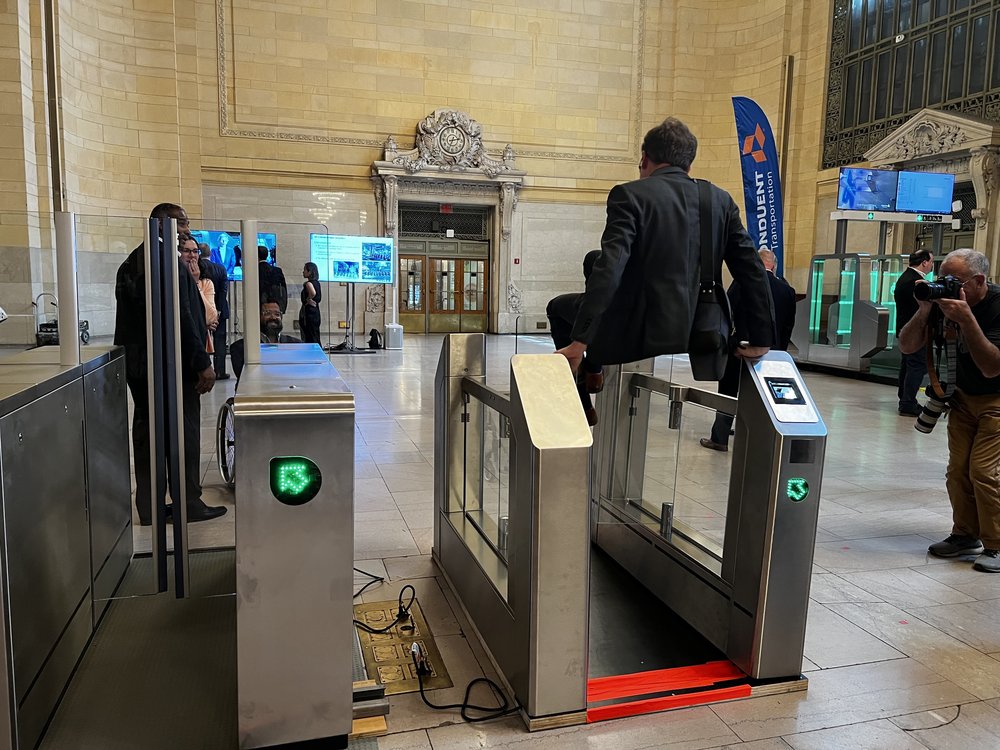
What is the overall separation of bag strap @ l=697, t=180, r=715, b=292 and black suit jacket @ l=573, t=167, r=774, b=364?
0.02m

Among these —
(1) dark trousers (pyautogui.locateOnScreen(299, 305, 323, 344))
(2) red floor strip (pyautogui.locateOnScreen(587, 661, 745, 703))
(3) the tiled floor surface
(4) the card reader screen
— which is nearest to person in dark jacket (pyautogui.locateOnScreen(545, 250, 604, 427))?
(3) the tiled floor surface

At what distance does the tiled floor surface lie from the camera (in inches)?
94.8

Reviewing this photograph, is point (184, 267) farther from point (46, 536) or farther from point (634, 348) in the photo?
point (634, 348)

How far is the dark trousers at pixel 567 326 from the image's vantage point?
317cm

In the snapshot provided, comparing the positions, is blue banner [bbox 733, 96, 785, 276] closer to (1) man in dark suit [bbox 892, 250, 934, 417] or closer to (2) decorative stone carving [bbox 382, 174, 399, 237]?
(1) man in dark suit [bbox 892, 250, 934, 417]

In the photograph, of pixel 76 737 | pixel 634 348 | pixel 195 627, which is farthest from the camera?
pixel 195 627

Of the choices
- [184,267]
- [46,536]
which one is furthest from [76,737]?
[184,267]

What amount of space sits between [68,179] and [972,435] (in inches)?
583

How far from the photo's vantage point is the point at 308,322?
3953 mm

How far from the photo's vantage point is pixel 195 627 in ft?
10.0

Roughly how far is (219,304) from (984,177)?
1384 centimetres

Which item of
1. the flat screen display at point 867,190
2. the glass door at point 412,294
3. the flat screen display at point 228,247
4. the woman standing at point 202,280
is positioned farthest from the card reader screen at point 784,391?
the glass door at point 412,294

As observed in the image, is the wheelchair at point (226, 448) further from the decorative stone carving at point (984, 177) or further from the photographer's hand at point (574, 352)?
the decorative stone carving at point (984, 177)

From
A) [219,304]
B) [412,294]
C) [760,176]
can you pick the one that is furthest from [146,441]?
[412,294]
